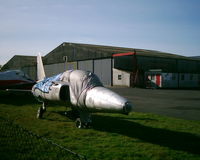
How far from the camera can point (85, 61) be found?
5516 cm

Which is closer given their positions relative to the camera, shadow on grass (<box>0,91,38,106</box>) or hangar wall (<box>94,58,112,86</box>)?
shadow on grass (<box>0,91,38,106</box>)

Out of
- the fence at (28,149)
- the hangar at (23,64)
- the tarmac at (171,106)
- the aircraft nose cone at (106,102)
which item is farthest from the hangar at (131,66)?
the fence at (28,149)

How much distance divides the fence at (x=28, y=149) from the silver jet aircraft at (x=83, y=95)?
1.83 meters

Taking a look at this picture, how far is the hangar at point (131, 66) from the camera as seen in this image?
45844 mm

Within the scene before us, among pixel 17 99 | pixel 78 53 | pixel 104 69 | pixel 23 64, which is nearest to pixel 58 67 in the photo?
pixel 78 53

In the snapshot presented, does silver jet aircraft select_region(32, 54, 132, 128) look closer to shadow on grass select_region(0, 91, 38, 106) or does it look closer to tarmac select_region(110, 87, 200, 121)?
tarmac select_region(110, 87, 200, 121)

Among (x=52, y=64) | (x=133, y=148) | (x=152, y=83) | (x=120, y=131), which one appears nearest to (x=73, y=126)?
(x=120, y=131)

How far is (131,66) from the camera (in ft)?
166

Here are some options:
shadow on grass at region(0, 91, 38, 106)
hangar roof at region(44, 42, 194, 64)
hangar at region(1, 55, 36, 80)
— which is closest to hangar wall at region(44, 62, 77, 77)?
hangar roof at region(44, 42, 194, 64)

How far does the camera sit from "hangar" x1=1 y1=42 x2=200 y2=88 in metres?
45.8

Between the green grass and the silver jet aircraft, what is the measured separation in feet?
3.49

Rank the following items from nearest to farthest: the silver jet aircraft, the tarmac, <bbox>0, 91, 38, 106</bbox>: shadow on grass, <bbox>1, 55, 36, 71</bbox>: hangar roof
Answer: the silver jet aircraft → the tarmac → <bbox>0, 91, 38, 106</bbox>: shadow on grass → <bbox>1, 55, 36, 71</bbox>: hangar roof

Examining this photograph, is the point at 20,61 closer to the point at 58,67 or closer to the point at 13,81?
the point at 58,67

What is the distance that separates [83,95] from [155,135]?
3.37 m
